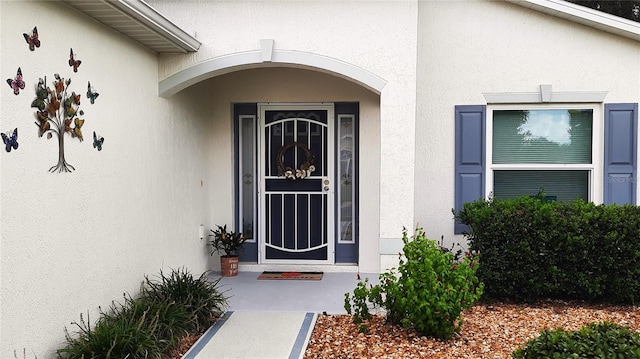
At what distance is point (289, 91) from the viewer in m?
7.88

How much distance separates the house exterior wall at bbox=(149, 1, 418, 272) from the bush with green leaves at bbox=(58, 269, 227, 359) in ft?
6.73

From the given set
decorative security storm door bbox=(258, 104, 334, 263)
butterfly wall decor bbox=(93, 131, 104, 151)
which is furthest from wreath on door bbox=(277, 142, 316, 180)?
butterfly wall decor bbox=(93, 131, 104, 151)

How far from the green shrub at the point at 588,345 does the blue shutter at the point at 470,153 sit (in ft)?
11.7

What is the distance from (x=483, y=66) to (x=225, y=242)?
14.0 feet

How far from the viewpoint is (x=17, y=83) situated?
379 cm

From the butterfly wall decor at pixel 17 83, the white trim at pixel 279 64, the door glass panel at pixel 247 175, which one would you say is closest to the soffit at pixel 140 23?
the white trim at pixel 279 64

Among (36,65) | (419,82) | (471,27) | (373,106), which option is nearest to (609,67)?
(471,27)

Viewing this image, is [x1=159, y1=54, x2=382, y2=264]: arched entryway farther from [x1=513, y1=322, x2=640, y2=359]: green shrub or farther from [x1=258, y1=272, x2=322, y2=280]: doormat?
[x1=513, y1=322, x2=640, y2=359]: green shrub

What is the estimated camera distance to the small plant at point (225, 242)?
25.3ft

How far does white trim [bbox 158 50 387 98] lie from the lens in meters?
6.14

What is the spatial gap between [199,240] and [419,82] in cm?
371

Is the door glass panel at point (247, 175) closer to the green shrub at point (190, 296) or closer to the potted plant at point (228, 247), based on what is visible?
the potted plant at point (228, 247)

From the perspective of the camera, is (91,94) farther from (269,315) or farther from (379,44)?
(379,44)

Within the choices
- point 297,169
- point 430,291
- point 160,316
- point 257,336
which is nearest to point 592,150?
point 430,291
